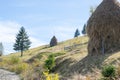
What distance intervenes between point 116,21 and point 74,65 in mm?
5976

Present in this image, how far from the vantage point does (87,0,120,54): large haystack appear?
118ft

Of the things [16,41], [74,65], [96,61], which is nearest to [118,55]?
[96,61]

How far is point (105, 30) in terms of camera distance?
36.2 m

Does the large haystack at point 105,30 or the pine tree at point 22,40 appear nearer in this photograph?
the large haystack at point 105,30

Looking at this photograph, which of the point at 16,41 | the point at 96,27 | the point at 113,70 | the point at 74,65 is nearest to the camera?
the point at 113,70

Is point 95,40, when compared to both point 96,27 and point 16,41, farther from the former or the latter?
point 16,41

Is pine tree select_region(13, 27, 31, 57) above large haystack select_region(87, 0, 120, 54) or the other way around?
above

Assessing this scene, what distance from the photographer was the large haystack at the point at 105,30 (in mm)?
35969

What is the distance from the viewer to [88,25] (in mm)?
37750

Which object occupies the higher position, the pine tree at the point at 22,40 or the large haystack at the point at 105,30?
the pine tree at the point at 22,40

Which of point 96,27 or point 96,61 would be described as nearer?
point 96,61

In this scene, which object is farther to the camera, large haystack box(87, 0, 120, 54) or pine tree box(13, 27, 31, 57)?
pine tree box(13, 27, 31, 57)

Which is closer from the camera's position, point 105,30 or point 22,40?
point 105,30

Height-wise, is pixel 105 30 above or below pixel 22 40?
below
